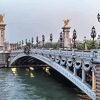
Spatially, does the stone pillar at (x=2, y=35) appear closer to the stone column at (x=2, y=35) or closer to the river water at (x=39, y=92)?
the stone column at (x=2, y=35)

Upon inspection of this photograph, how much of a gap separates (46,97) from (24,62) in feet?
166

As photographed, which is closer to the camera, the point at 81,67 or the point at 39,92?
the point at 81,67

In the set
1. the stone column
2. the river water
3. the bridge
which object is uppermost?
the stone column

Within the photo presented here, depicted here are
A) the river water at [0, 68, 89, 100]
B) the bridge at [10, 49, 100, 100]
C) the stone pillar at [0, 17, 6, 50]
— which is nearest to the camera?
the bridge at [10, 49, 100, 100]

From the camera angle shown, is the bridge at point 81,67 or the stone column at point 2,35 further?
the stone column at point 2,35

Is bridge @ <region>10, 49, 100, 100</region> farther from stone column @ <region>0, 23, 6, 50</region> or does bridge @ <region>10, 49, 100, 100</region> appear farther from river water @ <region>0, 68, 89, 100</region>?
stone column @ <region>0, 23, 6, 50</region>

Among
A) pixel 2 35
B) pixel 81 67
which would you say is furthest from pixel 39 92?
pixel 2 35

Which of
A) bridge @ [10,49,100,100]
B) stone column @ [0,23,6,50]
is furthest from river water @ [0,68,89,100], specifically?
stone column @ [0,23,6,50]

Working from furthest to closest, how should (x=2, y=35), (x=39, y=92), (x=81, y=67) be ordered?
(x=2, y=35) < (x=39, y=92) < (x=81, y=67)

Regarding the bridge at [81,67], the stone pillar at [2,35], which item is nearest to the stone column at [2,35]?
the stone pillar at [2,35]

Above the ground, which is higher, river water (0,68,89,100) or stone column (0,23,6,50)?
stone column (0,23,6,50)

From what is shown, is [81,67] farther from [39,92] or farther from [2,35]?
[2,35]

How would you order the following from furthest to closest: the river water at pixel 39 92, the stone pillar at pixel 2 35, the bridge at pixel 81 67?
the stone pillar at pixel 2 35 → the river water at pixel 39 92 → the bridge at pixel 81 67

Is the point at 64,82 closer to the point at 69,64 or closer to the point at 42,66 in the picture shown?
the point at 69,64
